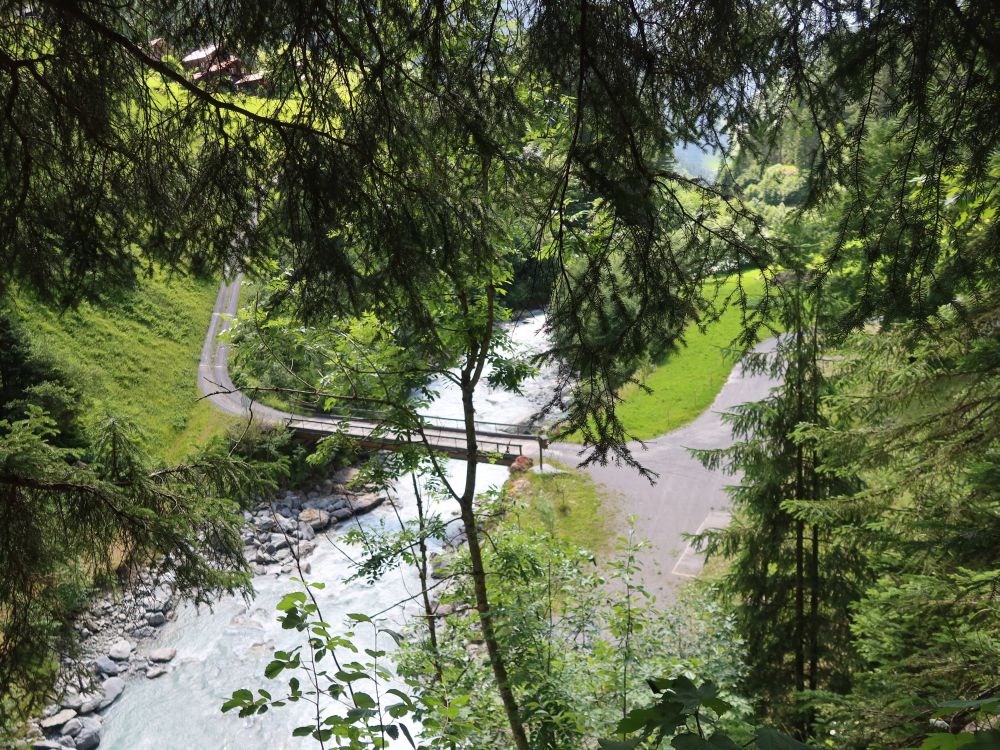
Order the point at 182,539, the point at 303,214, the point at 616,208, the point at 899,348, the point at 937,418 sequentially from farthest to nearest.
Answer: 1. the point at 899,348
2. the point at 937,418
3. the point at 182,539
4. the point at 303,214
5. the point at 616,208

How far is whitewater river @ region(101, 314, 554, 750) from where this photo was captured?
8.52 meters

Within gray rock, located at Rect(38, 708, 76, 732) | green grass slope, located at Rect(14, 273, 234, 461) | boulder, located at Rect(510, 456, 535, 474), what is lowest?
gray rock, located at Rect(38, 708, 76, 732)

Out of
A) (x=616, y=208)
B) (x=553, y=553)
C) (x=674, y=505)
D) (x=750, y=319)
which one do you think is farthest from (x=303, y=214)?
(x=674, y=505)

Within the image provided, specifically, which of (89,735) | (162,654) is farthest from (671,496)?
(89,735)

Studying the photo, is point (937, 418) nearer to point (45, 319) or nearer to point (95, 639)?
point (95, 639)

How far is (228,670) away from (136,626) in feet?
7.15

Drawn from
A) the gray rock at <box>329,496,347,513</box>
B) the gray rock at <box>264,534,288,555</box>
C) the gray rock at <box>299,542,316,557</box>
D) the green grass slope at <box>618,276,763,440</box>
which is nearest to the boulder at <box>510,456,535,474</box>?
the green grass slope at <box>618,276,763,440</box>

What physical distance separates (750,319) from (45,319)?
21.9 m

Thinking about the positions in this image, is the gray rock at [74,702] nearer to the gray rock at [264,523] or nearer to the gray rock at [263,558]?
the gray rock at [263,558]

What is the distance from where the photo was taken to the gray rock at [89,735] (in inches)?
A: 333

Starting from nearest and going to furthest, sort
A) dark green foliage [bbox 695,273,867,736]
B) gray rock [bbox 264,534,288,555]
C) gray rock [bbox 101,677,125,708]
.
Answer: dark green foliage [bbox 695,273,867,736] < gray rock [bbox 101,677,125,708] < gray rock [bbox 264,534,288,555]

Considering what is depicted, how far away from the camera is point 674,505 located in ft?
43.4

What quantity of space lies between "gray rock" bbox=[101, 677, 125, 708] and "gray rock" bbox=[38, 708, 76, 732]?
1.32ft

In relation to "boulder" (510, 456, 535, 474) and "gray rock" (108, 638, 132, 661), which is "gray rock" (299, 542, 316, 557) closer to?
"gray rock" (108, 638, 132, 661)
